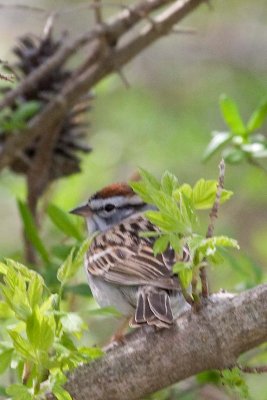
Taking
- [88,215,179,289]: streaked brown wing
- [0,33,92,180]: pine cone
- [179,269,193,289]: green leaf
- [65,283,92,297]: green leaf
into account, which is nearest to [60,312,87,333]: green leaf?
[179,269,193,289]: green leaf

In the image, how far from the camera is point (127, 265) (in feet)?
9.62

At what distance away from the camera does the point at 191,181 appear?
553 centimetres

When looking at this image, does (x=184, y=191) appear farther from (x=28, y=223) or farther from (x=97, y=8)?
(x=97, y=8)

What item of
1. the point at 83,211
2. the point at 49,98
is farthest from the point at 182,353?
the point at 49,98

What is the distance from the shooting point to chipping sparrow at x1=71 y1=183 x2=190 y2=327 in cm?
256

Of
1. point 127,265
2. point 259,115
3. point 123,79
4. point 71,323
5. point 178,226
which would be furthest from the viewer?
point 123,79

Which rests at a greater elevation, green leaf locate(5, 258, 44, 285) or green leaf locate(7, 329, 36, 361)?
green leaf locate(5, 258, 44, 285)

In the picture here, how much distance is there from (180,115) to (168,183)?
11.3 feet

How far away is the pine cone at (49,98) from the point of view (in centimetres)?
365

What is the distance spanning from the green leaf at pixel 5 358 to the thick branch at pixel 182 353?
13cm

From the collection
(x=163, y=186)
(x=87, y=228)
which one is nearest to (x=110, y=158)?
(x=87, y=228)

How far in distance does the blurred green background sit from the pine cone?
21 centimetres

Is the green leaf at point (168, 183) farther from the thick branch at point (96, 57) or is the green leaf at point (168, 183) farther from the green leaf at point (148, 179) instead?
the thick branch at point (96, 57)

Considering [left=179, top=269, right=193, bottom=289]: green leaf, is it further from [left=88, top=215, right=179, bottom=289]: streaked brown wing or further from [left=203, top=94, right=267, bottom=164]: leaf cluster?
[left=203, top=94, right=267, bottom=164]: leaf cluster
